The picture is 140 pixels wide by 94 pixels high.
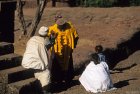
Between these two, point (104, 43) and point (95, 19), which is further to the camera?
point (95, 19)

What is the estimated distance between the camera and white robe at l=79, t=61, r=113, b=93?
1084 centimetres

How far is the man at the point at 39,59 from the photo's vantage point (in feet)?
33.4

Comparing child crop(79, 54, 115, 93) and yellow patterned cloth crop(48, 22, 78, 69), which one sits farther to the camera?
yellow patterned cloth crop(48, 22, 78, 69)

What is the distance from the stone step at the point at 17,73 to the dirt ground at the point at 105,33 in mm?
956

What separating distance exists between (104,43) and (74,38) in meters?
5.18

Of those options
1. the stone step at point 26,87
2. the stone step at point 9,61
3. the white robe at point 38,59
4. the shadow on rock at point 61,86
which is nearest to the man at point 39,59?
the white robe at point 38,59

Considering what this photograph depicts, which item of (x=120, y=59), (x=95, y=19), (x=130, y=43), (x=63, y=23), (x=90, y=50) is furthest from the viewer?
(x=95, y=19)

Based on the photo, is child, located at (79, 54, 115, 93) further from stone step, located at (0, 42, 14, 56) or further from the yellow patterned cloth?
stone step, located at (0, 42, 14, 56)

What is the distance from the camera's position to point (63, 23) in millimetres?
11297

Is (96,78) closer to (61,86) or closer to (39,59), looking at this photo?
(61,86)

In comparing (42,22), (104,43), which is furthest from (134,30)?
(42,22)

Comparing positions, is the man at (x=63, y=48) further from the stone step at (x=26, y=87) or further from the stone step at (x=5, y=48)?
the stone step at (x=26, y=87)

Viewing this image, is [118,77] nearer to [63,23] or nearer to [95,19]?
[63,23]

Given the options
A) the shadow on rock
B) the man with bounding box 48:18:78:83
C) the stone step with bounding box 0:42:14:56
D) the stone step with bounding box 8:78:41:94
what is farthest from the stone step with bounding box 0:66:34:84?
the man with bounding box 48:18:78:83
